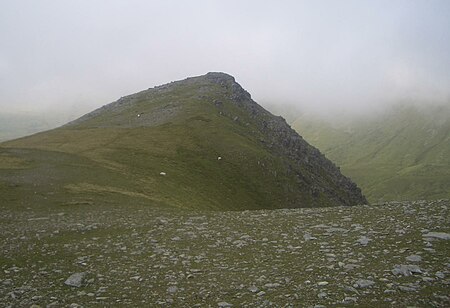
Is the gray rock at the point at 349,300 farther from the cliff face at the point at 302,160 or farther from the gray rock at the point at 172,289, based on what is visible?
the cliff face at the point at 302,160

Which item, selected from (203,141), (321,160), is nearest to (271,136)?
(321,160)

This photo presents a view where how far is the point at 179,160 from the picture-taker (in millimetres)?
68688

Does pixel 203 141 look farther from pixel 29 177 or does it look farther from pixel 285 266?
pixel 285 266

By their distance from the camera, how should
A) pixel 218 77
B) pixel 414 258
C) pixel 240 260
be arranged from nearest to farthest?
pixel 414 258
pixel 240 260
pixel 218 77

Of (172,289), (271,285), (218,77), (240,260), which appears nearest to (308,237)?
(240,260)

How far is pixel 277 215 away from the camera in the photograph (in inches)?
910

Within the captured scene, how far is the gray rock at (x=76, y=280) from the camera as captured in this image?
13836mm

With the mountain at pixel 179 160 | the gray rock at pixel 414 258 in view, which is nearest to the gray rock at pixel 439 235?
the gray rock at pixel 414 258

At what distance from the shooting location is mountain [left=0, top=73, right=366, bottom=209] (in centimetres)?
3909

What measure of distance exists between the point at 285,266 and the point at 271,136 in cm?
10422

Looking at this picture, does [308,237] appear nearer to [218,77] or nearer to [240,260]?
[240,260]

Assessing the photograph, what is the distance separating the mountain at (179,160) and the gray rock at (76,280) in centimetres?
1764

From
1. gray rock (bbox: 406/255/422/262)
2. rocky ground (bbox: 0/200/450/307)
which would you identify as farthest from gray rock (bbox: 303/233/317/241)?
gray rock (bbox: 406/255/422/262)

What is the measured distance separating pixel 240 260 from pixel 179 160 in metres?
54.4
